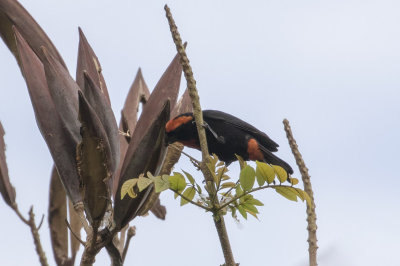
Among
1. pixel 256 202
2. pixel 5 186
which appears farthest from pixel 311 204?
pixel 5 186

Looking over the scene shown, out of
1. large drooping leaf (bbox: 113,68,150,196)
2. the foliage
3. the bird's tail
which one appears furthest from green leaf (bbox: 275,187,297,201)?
the bird's tail

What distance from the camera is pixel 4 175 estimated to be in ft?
7.29

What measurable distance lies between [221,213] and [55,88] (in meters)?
0.70

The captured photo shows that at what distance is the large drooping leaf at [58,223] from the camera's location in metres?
2.57

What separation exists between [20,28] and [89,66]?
292 millimetres

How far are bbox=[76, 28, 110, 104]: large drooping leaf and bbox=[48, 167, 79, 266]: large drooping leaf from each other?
63cm

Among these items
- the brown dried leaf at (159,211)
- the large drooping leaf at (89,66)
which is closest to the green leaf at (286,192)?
the large drooping leaf at (89,66)

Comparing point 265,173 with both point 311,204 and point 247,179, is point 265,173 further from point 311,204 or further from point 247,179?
point 311,204

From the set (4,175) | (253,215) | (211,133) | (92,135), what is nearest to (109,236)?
(92,135)

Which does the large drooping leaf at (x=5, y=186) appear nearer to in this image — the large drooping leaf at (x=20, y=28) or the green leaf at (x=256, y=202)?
the large drooping leaf at (x=20, y=28)

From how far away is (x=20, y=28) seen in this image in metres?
2.29

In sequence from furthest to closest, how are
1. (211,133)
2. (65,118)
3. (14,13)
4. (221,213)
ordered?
1. (211,133)
2. (14,13)
3. (65,118)
4. (221,213)

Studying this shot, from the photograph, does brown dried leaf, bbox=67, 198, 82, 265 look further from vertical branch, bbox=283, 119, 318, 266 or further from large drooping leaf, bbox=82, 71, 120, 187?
vertical branch, bbox=283, 119, 318, 266

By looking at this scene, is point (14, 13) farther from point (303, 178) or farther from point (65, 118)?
point (303, 178)
